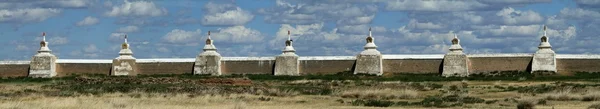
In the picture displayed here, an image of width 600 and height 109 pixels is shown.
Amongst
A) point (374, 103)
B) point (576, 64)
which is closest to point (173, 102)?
point (374, 103)

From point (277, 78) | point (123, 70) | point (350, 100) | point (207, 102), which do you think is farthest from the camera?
point (123, 70)

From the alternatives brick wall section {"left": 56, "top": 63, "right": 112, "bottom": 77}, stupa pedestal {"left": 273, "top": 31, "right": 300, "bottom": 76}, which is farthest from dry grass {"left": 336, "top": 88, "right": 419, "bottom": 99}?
brick wall section {"left": 56, "top": 63, "right": 112, "bottom": 77}

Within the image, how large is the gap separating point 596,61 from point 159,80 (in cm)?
2553

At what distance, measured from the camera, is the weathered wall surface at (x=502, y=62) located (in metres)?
58.9

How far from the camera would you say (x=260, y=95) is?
35000 mm

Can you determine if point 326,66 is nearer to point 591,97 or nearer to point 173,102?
point 591,97

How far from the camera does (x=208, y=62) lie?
6297cm

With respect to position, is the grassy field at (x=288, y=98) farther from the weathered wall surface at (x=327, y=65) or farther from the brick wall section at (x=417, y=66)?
the weathered wall surface at (x=327, y=65)

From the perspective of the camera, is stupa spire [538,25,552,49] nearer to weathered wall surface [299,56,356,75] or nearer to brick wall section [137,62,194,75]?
weathered wall surface [299,56,356,75]

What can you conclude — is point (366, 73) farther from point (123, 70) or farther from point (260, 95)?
point (260, 95)

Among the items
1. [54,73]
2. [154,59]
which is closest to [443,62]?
[154,59]

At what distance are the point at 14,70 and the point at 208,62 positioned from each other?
12.6 meters

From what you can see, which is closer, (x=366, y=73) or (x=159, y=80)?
(x=159, y=80)

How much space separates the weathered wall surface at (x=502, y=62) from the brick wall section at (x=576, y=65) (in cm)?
175
